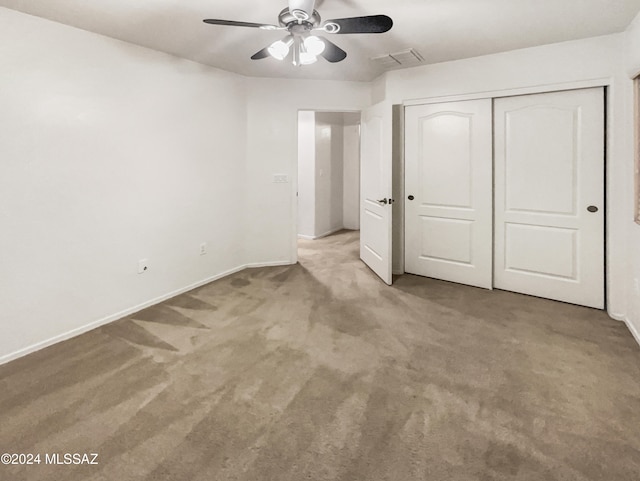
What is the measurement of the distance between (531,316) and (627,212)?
3.58 feet

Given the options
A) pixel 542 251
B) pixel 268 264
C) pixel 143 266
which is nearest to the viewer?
pixel 143 266

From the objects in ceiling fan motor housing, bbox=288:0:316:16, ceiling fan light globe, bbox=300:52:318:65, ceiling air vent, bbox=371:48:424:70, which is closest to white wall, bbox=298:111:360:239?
ceiling air vent, bbox=371:48:424:70

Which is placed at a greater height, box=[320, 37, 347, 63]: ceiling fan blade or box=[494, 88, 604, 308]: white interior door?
box=[320, 37, 347, 63]: ceiling fan blade

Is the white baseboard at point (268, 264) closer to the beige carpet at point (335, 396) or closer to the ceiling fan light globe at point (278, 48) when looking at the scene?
the beige carpet at point (335, 396)

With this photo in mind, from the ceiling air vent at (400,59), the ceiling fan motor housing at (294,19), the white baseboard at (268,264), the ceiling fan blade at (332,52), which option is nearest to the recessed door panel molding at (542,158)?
the ceiling air vent at (400,59)

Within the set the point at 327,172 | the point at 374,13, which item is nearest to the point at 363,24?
the point at 374,13

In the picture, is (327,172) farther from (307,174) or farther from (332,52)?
(332,52)

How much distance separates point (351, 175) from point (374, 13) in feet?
16.7

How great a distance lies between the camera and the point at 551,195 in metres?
3.35

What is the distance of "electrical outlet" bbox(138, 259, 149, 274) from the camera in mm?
3238

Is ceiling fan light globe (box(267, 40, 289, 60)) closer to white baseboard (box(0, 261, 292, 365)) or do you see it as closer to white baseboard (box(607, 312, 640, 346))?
white baseboard (box(0, 261, 292, 365))

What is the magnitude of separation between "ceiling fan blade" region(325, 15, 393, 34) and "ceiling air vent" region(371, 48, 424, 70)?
1381 mm

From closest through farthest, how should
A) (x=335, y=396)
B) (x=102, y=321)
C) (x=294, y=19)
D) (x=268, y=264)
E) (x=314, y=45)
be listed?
(x=335, y=396) → (x=294, y=19) → (x=314, y=45) → (x=102, y=321) → (x=268, y=264)

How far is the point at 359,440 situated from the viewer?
5.41ft
